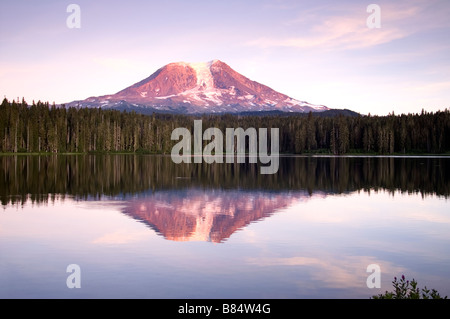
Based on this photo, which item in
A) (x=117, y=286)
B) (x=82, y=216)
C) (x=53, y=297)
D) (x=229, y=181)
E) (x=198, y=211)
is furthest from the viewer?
(x=229, y=181)

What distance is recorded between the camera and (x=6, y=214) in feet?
104

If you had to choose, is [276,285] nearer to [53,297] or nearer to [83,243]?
[53,297]

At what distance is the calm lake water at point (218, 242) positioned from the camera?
1617cm

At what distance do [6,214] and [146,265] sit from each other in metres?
17.8

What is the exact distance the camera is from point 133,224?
2848cm

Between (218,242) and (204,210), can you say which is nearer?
(218,242)

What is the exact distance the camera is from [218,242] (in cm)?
2338

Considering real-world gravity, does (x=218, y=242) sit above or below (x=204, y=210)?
below

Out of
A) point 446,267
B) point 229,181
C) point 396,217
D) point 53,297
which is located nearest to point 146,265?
point 53,297

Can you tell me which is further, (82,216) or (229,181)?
(229,181)

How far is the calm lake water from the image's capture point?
16.2 metres

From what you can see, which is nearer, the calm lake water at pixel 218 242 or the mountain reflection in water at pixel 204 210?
the calm lake water at pixel 218 242

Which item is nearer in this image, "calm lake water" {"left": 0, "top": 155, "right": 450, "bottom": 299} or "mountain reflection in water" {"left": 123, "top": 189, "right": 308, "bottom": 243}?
"calm lake water" {"left": 0, "top": 155, "right": 450, "bottom": 299}
